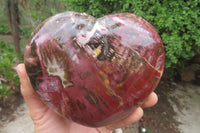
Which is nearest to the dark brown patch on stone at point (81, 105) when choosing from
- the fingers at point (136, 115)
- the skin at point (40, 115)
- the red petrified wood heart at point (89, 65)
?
the red petrified wood heart at point (89, 65)

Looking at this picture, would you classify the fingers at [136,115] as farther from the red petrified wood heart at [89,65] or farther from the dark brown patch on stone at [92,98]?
the dark brown patch on stone at [92,98]

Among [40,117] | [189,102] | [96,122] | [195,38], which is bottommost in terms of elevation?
[189,102]

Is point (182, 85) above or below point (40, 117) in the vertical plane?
below

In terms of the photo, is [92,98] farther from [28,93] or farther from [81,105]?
[28,93]

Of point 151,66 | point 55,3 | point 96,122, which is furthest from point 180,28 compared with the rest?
point 55,3

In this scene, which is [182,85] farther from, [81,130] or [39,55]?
[39,55]

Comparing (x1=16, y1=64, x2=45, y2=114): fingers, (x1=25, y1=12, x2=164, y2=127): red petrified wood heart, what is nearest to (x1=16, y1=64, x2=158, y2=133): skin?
(x1=16, y1=64, x2=45, y2=114): fingers

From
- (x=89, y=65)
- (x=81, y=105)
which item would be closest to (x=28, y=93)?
(x=81, y=105)
